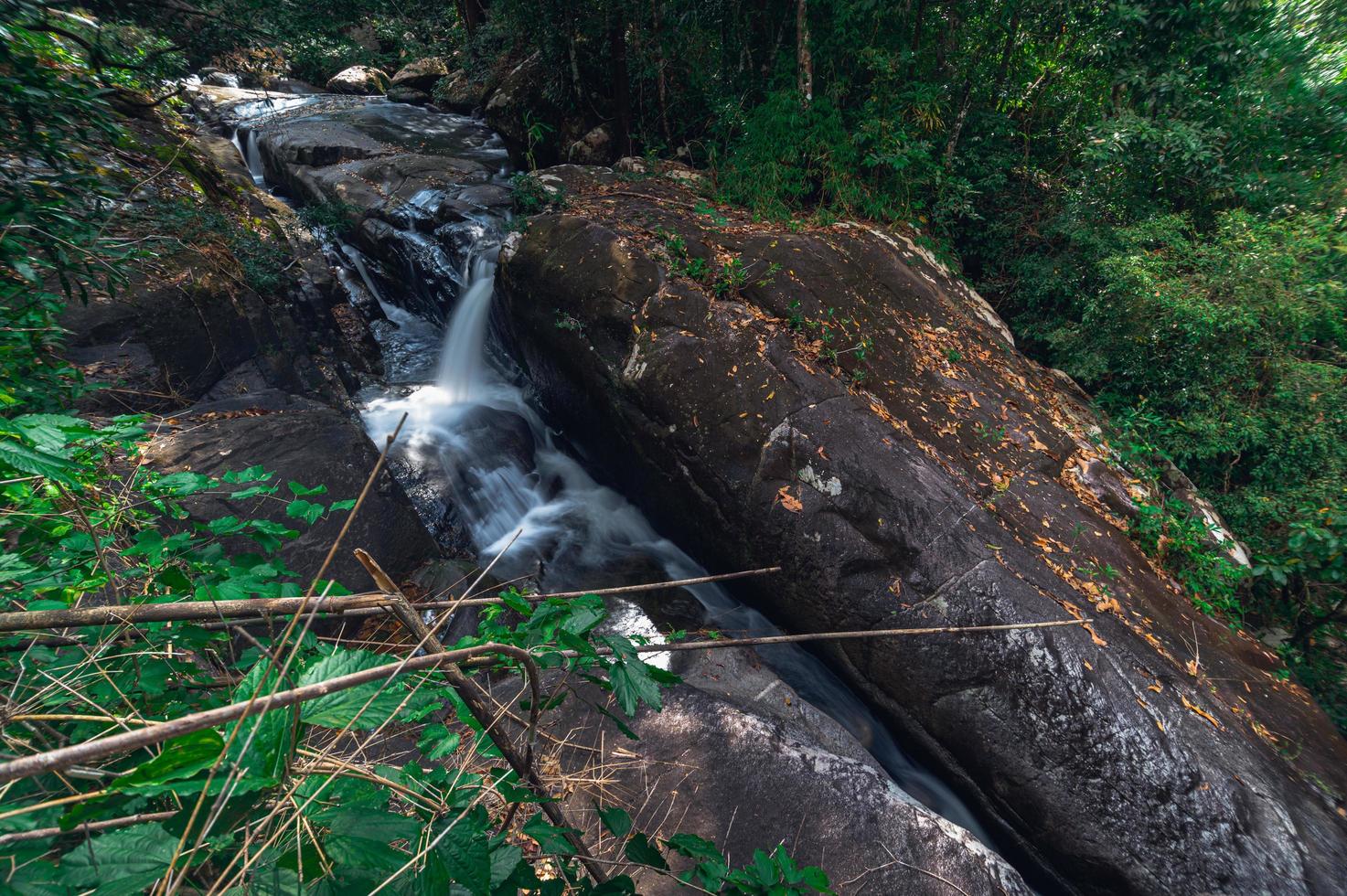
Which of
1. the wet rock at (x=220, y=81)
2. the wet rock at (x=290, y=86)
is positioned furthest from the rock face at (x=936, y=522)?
the wet rock at (x=220, y=81)

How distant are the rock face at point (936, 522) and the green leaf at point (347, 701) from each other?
4.25m

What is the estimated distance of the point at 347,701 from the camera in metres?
1.10

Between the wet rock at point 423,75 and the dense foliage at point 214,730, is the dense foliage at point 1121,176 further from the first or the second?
the wet rock at point 423,75

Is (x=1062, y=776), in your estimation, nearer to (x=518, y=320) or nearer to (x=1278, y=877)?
(x=1278, y=877)

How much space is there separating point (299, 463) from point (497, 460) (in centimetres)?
253

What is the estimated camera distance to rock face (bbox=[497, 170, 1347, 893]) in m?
3.90

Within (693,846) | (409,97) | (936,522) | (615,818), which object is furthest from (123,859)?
(409,97)

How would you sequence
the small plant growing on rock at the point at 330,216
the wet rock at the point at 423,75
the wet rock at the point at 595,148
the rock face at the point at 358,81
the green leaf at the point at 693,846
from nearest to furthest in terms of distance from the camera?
the green leaf at the point at 693,846 < the small plant growing on rock at the point at 330,216 < the wet rock at the point at 595,148 < the wet rock at the point at 423,75 < the rock face at the point at 358,81

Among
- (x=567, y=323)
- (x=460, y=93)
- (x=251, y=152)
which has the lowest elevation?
(x=251, y=152)

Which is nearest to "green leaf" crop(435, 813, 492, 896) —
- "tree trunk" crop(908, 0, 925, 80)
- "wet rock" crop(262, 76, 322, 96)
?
"tree trunk" crop(908, 0, 925, 80)

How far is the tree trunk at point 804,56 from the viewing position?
300 inches

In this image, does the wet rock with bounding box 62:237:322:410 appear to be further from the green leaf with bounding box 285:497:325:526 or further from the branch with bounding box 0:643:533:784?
the branch with bounding box 0:643:533:784

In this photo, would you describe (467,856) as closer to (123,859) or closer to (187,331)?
(123,859)

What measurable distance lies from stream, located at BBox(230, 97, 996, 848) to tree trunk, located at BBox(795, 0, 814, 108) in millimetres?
5050
